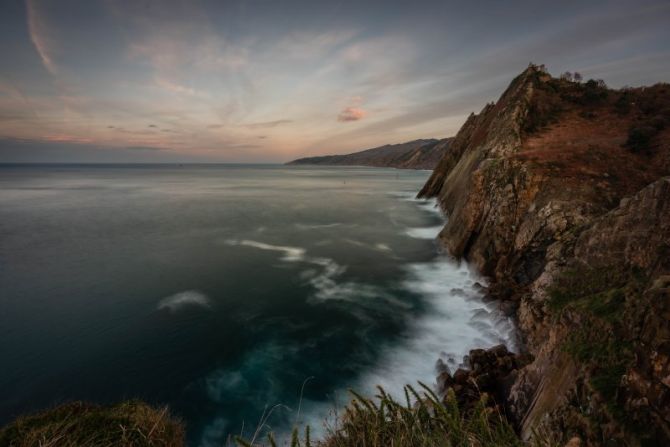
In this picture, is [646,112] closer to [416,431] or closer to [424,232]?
[424,232]

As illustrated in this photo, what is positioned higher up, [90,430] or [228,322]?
[90,430]

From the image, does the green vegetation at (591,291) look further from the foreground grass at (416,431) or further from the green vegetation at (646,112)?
the green vegetation at (646,112)

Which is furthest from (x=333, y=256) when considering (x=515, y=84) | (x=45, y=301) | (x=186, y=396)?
(x=515, y=84)

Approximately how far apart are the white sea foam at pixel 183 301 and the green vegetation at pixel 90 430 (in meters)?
9.84

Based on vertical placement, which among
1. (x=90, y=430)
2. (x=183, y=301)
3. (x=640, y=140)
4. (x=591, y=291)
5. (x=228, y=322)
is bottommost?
(x=228, y=322)

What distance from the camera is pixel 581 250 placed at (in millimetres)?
10211

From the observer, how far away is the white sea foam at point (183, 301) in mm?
16398

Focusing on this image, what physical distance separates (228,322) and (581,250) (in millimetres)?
14633

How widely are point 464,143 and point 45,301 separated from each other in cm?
4847

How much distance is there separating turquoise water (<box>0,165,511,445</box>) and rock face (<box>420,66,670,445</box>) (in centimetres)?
298

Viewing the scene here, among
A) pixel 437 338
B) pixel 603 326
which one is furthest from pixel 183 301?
pixel 603 326

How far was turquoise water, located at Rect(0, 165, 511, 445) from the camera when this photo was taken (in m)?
10.9

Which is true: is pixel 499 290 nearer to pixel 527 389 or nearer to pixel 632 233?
pixel 632 233

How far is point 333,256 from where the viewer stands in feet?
82.5
